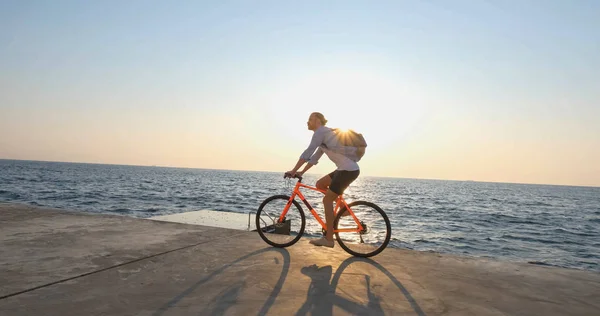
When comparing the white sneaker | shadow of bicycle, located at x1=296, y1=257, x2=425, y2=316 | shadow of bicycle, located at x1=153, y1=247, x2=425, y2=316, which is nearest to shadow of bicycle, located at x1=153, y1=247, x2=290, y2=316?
shadow of bicycle, located at x1=153, y1=247, x2=425, y2=316

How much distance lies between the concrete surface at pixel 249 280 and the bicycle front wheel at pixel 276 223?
0.17 m

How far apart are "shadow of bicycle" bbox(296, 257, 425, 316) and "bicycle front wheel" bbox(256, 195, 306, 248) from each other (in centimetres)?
130

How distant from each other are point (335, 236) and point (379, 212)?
0.86 meters

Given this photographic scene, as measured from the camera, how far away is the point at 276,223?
6.00 m

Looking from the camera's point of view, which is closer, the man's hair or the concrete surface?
the concrete surface

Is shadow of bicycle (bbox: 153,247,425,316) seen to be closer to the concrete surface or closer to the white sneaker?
the concrete surface

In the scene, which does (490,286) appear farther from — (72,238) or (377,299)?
(72,238)

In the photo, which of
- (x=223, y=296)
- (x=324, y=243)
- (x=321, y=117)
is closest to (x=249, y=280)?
(x=223, y=296)

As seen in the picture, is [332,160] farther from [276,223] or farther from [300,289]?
[300,289]

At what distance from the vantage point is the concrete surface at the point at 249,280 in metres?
3.31

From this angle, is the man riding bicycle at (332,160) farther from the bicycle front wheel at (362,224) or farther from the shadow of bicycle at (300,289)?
the shadow of bicycle at (300,289)

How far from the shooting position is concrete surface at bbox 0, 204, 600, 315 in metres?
3.31

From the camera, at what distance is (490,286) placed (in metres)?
4.21

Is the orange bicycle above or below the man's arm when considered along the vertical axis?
below
